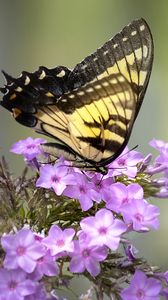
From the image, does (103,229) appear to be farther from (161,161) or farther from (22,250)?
(161,161)

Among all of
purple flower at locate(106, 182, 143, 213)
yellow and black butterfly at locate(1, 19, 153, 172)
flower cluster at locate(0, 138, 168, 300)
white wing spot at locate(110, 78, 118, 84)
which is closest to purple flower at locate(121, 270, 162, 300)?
flower cluster at locate(0, 138, 168, 300)

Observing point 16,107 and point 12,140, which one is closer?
point 16,107

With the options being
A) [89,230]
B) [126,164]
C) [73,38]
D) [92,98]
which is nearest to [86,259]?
[89,230]

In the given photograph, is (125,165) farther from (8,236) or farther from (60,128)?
(8,236)

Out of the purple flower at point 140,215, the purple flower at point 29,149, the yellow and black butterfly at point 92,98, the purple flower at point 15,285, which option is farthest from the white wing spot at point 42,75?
the purple flower at point 15,285

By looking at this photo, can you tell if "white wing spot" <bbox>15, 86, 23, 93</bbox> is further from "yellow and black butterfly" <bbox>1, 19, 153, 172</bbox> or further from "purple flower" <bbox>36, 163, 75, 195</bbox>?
"purple flower" <bbox>36, 163, 75, 195</bbox>


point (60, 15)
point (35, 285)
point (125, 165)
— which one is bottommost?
point (35, 285)

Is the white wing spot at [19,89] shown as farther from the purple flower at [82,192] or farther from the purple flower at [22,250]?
the purple flower at [22,250]

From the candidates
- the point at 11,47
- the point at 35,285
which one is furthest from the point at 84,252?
the point at 11,47
